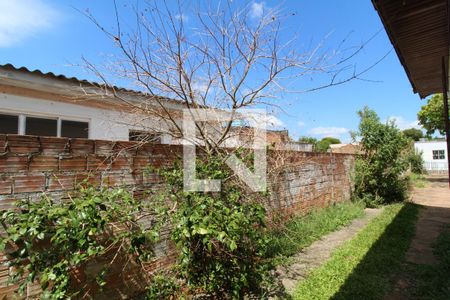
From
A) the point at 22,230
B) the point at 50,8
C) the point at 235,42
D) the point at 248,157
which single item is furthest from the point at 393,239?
the point at 50,8

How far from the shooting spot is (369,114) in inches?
475

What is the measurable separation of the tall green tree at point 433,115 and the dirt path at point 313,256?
2233cm

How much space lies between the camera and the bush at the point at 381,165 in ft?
36.2

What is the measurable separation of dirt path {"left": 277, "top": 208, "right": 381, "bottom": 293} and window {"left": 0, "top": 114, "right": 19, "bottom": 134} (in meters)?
4.98

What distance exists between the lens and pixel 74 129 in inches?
240

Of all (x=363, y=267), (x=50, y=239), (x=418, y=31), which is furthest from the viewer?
(x=363, y=267)

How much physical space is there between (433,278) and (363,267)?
0.91 m

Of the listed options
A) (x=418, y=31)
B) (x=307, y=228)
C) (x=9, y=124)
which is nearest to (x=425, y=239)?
(x=307, y=228)

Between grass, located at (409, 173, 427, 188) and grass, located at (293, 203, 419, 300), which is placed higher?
grass, located at (409, 173, 427, 188)

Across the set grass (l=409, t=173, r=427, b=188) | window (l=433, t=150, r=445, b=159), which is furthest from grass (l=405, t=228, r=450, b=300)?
window (l=433, t=150, r=445, b=159)

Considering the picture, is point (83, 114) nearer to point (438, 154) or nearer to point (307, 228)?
point (307, 228)

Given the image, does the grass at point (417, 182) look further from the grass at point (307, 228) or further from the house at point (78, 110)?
the house at point (78, 110)

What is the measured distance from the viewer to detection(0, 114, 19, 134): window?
16.9 ft

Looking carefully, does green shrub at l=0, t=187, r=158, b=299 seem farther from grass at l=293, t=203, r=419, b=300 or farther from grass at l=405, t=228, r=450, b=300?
grass at l=405, t=228, r=450, b=300
